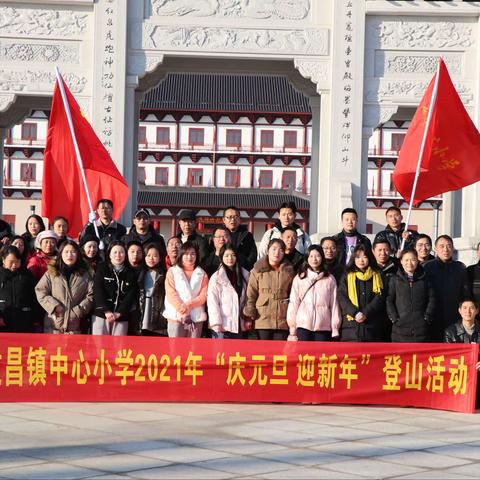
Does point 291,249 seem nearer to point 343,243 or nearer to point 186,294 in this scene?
point 343,243

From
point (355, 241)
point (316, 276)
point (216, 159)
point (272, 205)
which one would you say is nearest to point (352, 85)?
point (355, 241)

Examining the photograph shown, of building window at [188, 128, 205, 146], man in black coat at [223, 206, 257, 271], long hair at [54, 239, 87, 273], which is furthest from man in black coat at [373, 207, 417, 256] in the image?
building window at [188, 128, 205, 146]

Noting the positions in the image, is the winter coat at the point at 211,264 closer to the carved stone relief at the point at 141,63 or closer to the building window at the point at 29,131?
the carved stone relief at the point at 141,63

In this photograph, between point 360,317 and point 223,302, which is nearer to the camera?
point 360,317

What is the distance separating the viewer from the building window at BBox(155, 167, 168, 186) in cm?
5362

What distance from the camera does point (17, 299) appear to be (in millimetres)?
10422

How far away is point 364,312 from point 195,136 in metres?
43.5

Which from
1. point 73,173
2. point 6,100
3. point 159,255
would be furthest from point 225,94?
point 159,255

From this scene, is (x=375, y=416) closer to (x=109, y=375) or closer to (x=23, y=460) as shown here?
(x=109, y=375)

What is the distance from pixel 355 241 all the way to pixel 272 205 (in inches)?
1490

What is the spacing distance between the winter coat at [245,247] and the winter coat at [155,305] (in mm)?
1325

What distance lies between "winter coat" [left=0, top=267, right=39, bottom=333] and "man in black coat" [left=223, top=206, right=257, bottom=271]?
90.8 inches

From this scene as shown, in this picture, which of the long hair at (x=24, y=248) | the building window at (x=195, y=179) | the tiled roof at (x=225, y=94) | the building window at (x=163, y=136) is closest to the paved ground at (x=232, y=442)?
the long hair at (x=24, y=248)

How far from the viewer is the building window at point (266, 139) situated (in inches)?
2108
